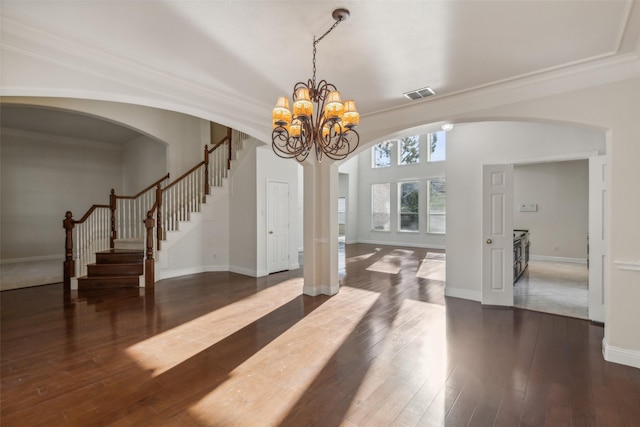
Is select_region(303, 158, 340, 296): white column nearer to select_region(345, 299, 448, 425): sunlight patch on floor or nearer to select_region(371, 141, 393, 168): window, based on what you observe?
select_region(345, 299, 448, 425): sunlight patch on floor

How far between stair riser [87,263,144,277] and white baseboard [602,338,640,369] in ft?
23.3

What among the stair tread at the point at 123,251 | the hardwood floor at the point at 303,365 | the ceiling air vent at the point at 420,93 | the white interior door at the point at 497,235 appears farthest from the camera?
the stair tread at the point at 123,251

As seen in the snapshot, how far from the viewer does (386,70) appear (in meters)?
3.18

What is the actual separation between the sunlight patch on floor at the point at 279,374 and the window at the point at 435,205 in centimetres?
792

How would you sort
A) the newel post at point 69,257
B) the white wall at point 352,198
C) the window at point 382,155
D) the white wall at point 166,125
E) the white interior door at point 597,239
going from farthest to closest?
the white wall at point 352,198, the window at point 382,155, the newel post at point 69,257, the white wall at point 166,125, the white interior door at point 597,239

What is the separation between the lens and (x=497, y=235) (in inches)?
180

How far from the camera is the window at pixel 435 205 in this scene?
35.9 feet

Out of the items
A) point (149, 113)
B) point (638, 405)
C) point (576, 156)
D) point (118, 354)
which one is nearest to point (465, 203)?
point (576, 156)

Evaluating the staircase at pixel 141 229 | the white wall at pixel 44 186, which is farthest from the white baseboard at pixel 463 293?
the white wall at pixel 44 186

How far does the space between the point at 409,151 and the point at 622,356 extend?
31.7ft

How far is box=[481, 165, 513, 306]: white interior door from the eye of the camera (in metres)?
4.53

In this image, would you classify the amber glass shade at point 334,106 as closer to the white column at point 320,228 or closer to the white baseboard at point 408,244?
the white column at point 320,228

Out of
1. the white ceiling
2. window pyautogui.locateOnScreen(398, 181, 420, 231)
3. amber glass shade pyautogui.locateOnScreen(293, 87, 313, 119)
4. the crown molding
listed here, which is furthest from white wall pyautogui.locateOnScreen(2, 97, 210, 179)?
window pyautogui.locateOnScreen(398, 181, 420, 231)

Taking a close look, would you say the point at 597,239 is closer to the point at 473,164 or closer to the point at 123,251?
the point at 473,164
